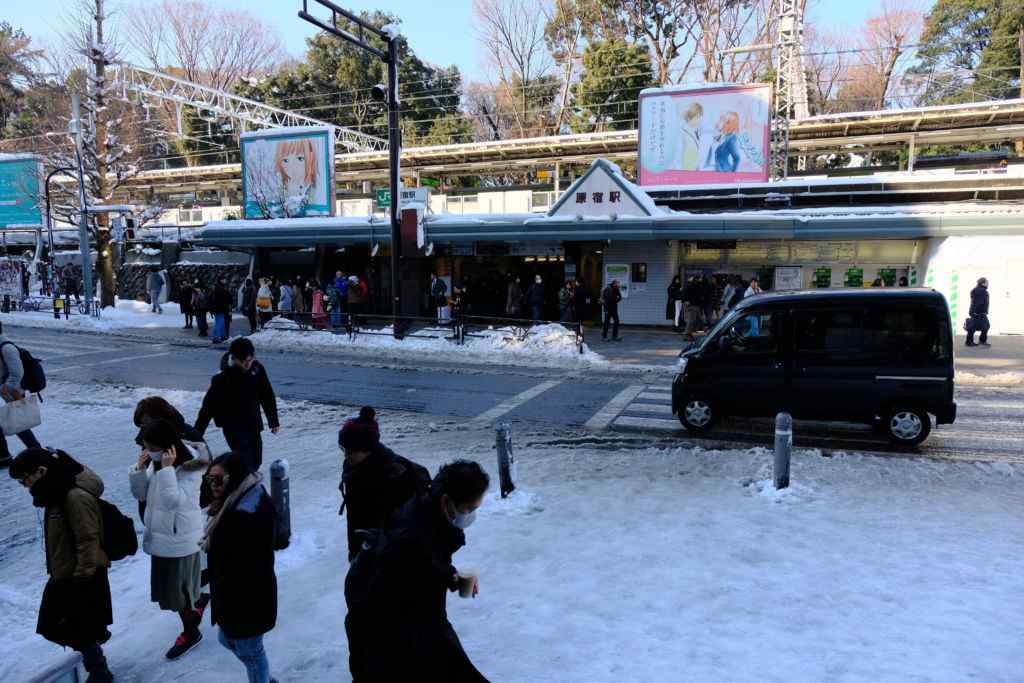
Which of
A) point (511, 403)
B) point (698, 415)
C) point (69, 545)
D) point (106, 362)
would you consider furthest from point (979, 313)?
point (106, 362)

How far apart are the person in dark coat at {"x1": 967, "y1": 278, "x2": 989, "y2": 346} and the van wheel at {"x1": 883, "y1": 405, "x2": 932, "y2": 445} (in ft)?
34.5

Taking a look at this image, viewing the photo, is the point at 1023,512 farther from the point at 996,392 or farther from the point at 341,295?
the point at 341,295

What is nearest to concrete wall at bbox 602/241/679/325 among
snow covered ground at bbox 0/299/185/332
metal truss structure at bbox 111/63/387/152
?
snow covered ground at bbox 0/299/185/332

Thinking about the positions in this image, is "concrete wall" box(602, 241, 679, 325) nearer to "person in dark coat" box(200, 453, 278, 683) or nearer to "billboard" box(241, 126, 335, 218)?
"billboard" box(241, 126, 335, 218)

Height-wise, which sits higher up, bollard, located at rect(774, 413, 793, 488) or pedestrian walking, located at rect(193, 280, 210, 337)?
pedestrian walking, located at rect(193, 280, 210, 337)

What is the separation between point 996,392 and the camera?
13312 millimetres

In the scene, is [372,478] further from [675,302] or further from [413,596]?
[675,302]

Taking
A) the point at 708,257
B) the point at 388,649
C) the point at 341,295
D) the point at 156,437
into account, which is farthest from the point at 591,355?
the point at 388,649

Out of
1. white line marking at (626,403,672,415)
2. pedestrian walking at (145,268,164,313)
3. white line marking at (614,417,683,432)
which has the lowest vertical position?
white line marking at (614,417,683,432)

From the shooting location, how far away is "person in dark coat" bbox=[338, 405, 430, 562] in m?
4.33

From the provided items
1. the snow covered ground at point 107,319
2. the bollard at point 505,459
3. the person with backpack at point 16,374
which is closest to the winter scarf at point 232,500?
the bollard at point 505,459

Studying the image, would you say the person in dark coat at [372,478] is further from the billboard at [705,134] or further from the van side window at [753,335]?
the billboard at [705,134]

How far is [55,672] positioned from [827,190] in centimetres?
2451

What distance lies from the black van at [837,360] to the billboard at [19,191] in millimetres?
36561
